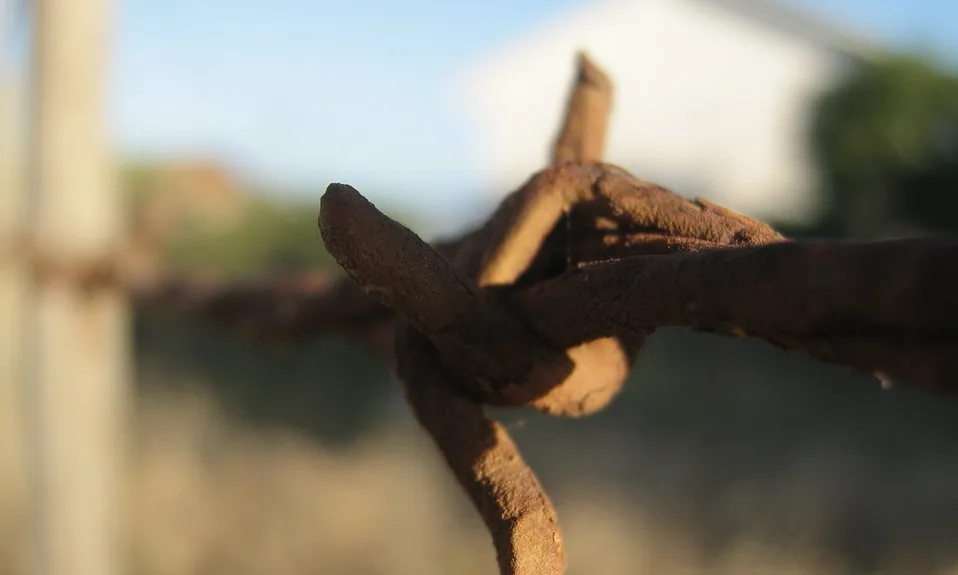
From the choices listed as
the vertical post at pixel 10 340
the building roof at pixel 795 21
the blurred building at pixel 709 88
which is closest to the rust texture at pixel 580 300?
the vertical post at pixel 10 340

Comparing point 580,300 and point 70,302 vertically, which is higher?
point 580,300

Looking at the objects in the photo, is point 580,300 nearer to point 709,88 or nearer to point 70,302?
point 70,302

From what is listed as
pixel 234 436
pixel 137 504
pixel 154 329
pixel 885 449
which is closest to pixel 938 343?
pixel 885 449

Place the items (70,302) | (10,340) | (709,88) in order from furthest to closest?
(709,88) < (10,340) < (70,302)

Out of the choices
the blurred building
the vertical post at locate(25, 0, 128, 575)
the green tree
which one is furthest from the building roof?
the vertical post at locate(25, 0, 128, 575)

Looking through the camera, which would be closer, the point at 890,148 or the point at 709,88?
the point at 890,148

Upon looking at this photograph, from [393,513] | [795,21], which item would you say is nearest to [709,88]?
[795,21]

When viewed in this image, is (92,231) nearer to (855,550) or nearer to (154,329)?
(855,550)
